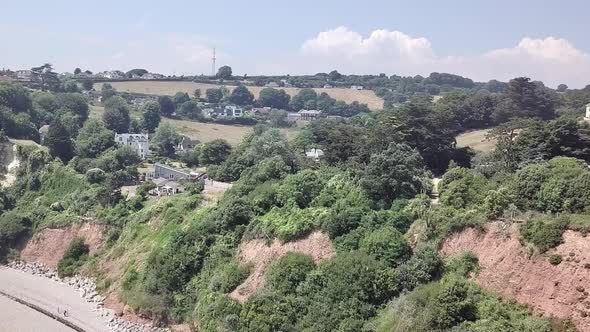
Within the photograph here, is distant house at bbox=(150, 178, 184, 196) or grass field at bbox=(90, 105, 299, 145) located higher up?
grass field at bbox=(90, 105, 299, 145)

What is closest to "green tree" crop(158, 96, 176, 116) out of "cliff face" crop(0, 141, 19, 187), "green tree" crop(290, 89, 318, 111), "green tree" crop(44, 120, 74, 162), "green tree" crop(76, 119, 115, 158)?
"green tree" crop(290, 89, 318, 111)

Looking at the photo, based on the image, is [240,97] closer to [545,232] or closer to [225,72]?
[225,72]

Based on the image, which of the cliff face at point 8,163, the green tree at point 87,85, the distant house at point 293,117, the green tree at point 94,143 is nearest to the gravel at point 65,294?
the cliff face at point 8,163

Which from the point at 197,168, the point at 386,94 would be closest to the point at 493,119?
the point at 197,168

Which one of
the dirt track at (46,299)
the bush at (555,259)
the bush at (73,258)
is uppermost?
the bush at (555,259)

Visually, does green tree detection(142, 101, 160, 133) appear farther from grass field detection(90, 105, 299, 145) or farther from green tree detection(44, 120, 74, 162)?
green tree detection(44, 120, 74, 162)

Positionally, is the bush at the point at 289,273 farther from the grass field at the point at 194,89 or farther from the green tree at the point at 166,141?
the grass field at the point at 194,89

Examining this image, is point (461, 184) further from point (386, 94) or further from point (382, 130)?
point (386, 94)
